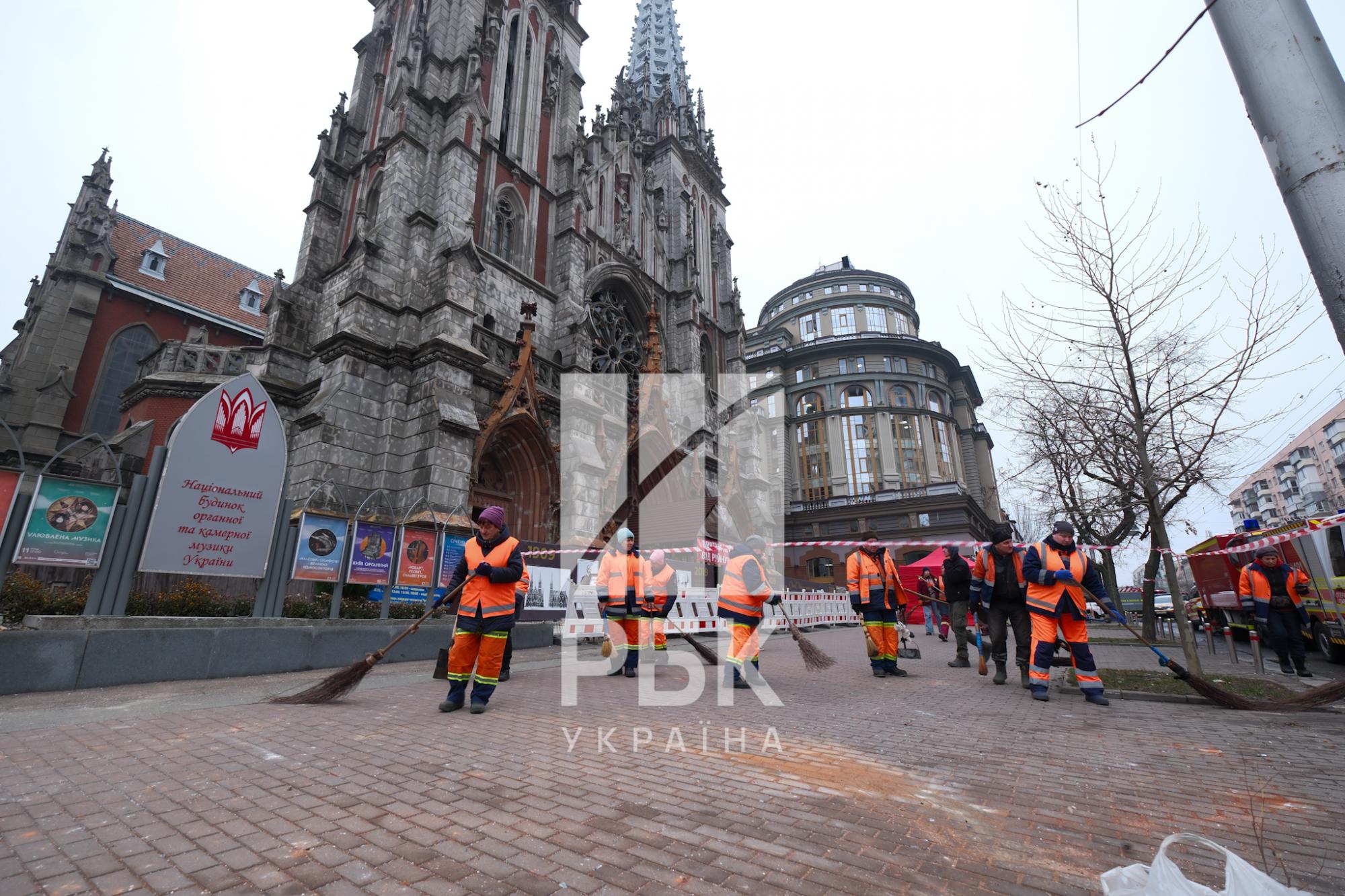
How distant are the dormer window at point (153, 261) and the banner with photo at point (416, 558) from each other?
25709mm

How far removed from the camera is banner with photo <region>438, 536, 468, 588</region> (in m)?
10.6

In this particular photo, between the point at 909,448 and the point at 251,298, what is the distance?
42.6 metres

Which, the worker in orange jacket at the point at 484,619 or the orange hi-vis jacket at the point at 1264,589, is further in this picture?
the orange hi-vis jacket at the point at 1264,589

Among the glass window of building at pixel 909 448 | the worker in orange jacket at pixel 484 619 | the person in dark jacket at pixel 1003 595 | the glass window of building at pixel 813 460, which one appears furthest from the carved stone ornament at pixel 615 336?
the glass window of building at pixel 909 448

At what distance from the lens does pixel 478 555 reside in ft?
19.1

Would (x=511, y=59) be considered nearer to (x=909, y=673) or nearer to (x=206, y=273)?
A: (x=206, y=273)

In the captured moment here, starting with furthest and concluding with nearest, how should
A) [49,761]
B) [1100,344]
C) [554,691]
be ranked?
[1100,344]
[554,691]
[49,761]

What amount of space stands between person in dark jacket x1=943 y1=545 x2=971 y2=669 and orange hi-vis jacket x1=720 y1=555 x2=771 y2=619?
3.33 meters

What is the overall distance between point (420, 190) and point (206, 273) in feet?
64.6

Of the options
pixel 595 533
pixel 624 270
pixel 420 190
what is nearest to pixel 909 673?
pixel 595 533

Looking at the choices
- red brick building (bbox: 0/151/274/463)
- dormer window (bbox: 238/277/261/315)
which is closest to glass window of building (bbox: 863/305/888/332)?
dormer window (bbox: 238/277/261/315)

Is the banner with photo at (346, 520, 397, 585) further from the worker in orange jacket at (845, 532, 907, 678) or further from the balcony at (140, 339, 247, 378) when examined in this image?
the balcony at (140, 339, 247, 378)

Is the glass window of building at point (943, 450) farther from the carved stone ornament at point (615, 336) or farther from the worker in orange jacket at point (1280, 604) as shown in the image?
the worker in orange jacket at point (1280, 604)

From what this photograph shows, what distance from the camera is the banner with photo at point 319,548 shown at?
8.53 m
